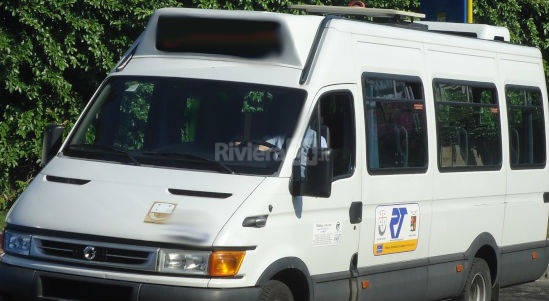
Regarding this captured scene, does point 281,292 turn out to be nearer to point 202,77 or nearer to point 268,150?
point 268,150

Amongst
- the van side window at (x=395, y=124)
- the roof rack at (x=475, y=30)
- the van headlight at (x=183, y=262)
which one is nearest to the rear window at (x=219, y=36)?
the van side window at (x=395, y=124)

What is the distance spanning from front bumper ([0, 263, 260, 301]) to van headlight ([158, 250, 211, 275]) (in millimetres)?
111

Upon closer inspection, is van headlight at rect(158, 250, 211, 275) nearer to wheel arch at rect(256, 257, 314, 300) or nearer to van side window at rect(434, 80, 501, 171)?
wheel arch at rect(256, 257, 314, 300)

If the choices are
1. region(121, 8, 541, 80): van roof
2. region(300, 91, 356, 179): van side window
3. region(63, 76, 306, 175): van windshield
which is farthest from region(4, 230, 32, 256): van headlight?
region(300, 91, 356, 179): van side window

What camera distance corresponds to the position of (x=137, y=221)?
7730 millimetres

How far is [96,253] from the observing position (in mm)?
7754

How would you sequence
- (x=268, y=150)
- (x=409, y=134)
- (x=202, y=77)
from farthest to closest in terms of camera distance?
1. (x=409, y=134)
2. (x=202, y=77)
3. (x=268, y=150)

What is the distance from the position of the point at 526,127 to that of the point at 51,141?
5362mm

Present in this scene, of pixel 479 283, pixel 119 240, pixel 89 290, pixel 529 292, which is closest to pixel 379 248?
pixel 479 283

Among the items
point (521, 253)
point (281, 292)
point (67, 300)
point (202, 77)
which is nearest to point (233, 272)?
point (281, 292)

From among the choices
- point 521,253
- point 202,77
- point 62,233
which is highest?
point 202,77

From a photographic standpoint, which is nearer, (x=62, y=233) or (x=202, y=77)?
(x=62, y=233)

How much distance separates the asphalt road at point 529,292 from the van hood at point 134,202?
5958mm

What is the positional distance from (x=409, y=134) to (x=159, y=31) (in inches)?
90.2
